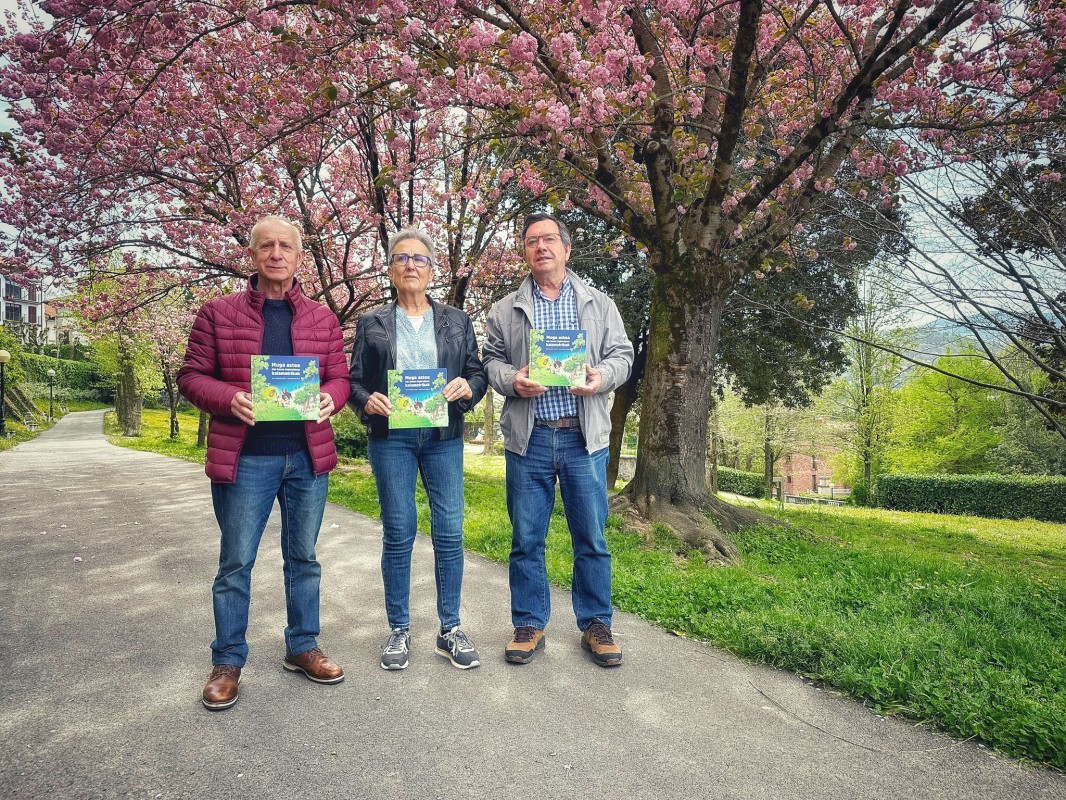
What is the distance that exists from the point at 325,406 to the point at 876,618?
338 cm

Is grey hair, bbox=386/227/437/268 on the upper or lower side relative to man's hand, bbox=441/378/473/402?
upper

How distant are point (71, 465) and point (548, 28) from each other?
12857 mm

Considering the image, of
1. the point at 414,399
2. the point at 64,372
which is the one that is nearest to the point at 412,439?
the point at 414,399

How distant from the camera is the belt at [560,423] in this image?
3.13 meters

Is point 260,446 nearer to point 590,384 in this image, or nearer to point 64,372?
point 590,384

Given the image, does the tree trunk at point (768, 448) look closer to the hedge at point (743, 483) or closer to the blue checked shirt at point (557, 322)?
the hedge at point (743, 483)

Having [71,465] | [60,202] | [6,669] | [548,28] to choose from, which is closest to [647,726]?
[6,669]

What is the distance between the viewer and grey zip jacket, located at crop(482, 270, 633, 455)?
3115mm

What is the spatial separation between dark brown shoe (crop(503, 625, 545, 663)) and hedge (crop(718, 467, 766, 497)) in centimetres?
2764

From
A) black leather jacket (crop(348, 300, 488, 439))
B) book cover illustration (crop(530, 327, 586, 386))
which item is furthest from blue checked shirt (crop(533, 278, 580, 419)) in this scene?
black leather jacket (crop(348, 300, 488, 439))

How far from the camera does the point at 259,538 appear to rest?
2.76 m

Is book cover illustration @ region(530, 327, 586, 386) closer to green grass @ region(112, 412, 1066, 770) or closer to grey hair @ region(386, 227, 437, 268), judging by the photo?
grey hair @ region(386, 227, 437, 268)

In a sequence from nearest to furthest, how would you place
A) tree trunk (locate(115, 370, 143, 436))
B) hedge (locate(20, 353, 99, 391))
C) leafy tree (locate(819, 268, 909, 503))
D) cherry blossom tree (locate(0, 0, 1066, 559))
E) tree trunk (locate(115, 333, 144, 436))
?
cherry blossom tree (locate(0, 0, 1066, 559)) → leafy tree (locate(819, 268, 909, 503)) → tree trunk (locate(115, 333, 144, 436)) → tree trunk (locate(115, 370, 143, 436)) → hedge (locate(20, 353, 99, 391))

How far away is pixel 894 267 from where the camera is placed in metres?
5.02
